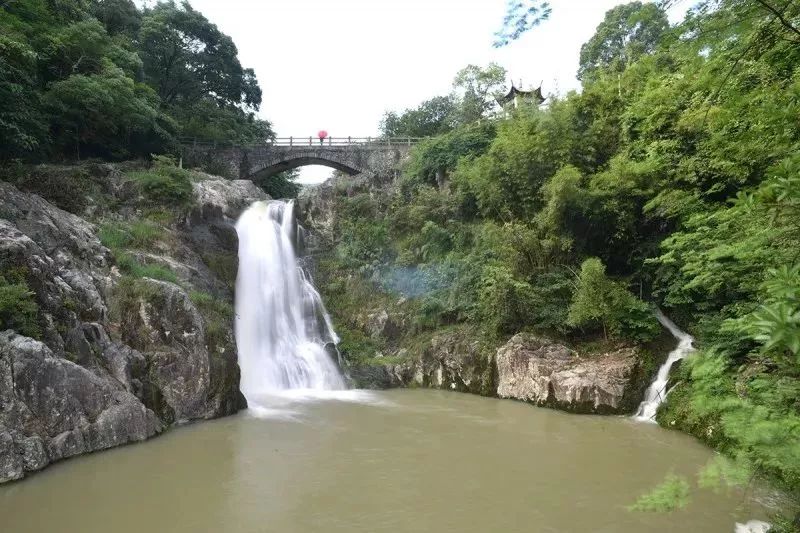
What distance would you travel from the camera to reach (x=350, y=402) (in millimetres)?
11023

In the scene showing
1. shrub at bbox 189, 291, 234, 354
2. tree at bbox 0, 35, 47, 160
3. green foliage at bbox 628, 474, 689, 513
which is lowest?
green foliage at bbox 628, 474, 689, 513

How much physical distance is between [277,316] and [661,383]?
32.5 feet

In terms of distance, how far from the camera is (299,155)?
24047mm

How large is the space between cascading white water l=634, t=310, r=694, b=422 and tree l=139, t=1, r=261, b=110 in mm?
24312

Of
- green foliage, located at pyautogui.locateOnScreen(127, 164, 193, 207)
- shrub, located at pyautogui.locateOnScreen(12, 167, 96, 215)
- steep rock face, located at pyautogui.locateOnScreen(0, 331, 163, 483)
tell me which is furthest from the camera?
green foliage, located at pyautogui.locateOnScreen(127, 164, 193, 207)

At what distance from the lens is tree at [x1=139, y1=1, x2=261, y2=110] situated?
79.4ft

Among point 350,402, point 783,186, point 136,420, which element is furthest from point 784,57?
point 350,402

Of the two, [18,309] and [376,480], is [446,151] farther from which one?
[18,309]

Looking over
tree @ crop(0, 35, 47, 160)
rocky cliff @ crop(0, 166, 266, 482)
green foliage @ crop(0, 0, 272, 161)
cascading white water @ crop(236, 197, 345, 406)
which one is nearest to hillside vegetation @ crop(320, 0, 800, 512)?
cascading white water @ crop(236, 197, 345, 406)

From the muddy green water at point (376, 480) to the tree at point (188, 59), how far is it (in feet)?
71.6

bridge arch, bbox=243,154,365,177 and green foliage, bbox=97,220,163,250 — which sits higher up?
bridge arch, bbox=243,154,365,177

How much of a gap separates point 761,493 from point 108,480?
315 inches

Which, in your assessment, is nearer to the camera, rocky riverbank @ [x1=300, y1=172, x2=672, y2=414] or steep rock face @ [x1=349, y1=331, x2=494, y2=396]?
rocky riverbank @ [x1=300, y1=172, x2=672, y2=414]

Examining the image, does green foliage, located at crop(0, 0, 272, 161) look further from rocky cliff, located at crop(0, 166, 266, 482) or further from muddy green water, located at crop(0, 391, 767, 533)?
muddy green water, located at crop(0, 391, 767, 533)
